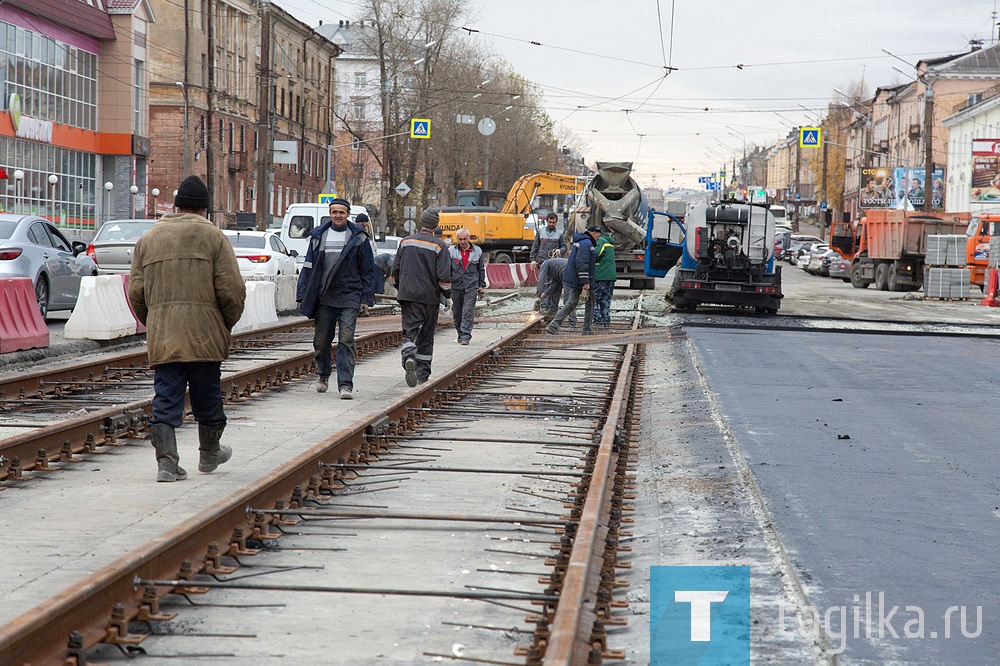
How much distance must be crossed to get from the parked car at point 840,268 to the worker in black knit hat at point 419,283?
144 ft

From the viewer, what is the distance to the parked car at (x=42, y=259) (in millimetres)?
18109

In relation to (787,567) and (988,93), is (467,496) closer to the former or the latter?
(787,567)

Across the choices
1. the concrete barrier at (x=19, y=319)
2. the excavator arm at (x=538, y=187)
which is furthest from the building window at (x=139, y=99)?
the concrete barrier at (x=19, y=319)

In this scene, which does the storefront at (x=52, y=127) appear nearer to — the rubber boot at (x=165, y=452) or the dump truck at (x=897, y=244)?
the dump truck at (x=897, y=244)

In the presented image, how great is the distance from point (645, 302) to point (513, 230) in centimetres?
1334

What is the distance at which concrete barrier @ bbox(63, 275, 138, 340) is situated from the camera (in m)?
17.5

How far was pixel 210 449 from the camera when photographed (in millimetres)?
7805

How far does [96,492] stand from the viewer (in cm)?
727

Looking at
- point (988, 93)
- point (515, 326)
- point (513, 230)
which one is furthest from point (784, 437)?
point (988, 93)

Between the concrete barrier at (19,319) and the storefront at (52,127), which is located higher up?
the storefront at (52,127)

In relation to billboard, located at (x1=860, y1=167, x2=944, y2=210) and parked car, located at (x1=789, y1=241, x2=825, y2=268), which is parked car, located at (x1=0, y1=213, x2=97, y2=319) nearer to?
parked car, located at (x1=789, y1=241, x2=825, y2=268)

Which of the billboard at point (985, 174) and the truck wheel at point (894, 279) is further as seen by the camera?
the billboard at point (985, 174)

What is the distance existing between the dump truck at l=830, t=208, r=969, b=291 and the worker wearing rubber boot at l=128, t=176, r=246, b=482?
1471 inches

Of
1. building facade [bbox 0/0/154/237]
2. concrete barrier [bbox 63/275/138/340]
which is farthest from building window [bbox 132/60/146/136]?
concrete barrier [bbox 63/275/138/340]
